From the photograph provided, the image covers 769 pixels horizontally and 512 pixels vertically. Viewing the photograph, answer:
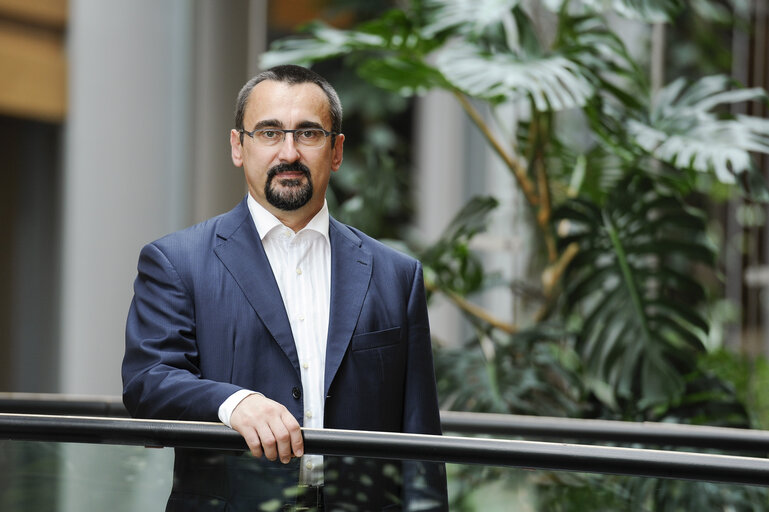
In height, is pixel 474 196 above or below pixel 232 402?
above

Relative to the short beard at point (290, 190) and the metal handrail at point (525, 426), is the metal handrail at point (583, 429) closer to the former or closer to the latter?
the metal handrail at point (525, 426)

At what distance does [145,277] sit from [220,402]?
311 mm

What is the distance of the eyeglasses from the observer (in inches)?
75.5

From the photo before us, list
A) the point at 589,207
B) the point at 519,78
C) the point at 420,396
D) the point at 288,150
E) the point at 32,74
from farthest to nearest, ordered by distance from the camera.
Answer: the point at 32,74 < the point at 589,207 < the point at 519,78 < the point at 420,396 < the point at 288,150

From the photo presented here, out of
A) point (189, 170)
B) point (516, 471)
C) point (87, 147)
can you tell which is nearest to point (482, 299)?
point (189, 170)

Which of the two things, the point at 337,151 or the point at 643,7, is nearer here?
the point at 337,151

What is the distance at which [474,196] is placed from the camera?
5094mm

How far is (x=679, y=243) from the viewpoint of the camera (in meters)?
4.16

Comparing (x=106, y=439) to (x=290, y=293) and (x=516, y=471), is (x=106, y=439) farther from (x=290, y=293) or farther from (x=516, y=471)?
(x=516, y=471)

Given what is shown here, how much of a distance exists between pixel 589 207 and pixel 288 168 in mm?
2495

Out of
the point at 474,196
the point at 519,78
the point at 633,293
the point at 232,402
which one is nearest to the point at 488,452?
the point at 232,402

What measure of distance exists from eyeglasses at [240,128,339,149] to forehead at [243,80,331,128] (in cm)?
2

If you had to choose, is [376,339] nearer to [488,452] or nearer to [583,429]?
[488,452]

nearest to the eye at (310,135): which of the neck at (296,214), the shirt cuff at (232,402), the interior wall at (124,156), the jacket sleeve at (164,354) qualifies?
the neck at (296,214)
